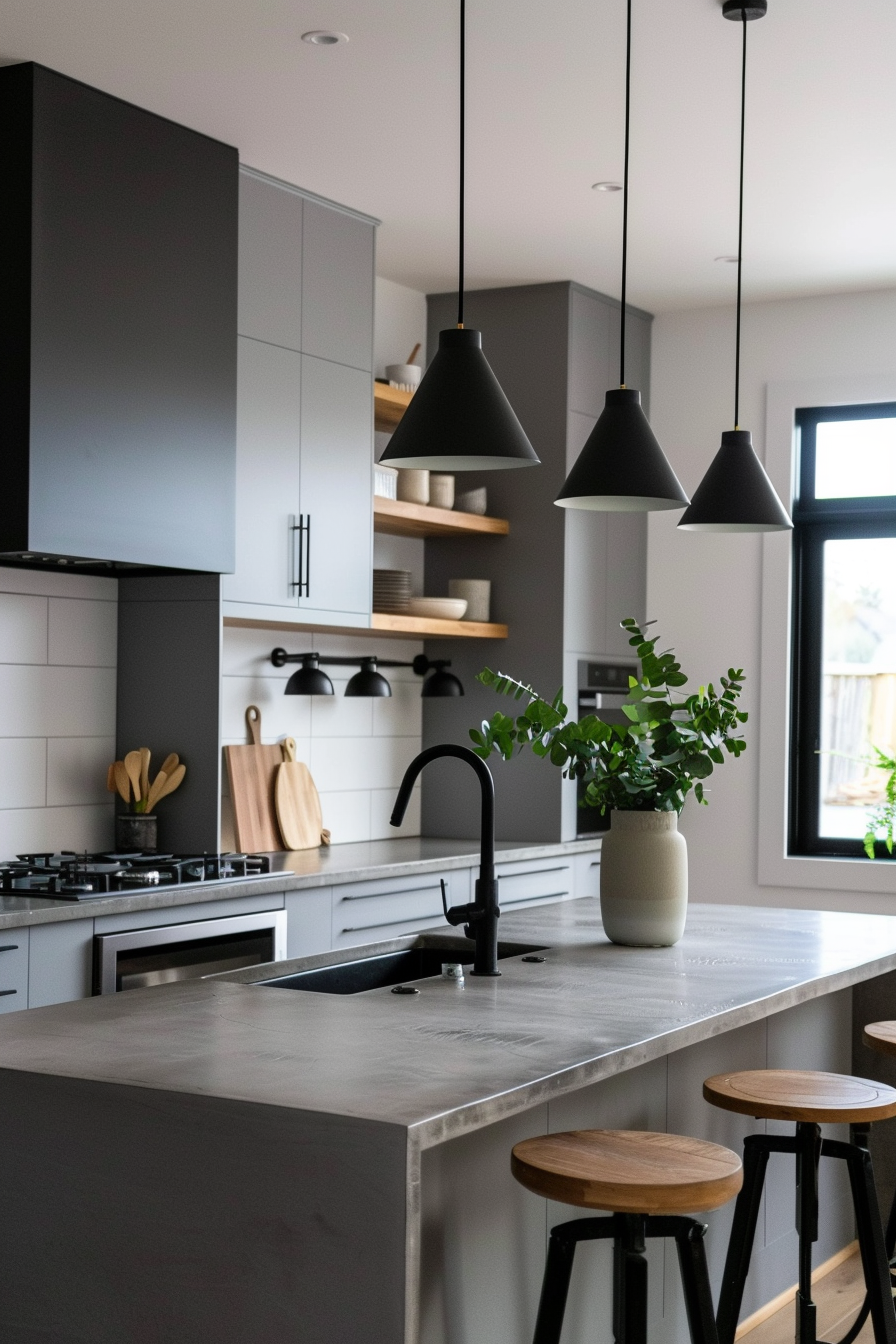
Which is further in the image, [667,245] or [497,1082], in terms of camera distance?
[667,245]

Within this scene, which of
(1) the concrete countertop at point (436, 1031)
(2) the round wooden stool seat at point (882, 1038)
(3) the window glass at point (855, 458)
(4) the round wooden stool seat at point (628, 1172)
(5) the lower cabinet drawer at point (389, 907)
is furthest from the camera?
(3) the window glass at point (855, 458)

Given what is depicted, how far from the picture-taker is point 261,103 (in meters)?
4.08

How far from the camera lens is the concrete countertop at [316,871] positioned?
140 inches

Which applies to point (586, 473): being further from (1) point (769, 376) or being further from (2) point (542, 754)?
(1) point (769, 376)

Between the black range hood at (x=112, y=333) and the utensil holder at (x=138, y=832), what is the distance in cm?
72

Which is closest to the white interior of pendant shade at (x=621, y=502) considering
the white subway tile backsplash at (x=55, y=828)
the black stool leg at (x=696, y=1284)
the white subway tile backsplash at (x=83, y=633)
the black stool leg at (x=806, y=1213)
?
the black stool leg at (x=806, y=1213)

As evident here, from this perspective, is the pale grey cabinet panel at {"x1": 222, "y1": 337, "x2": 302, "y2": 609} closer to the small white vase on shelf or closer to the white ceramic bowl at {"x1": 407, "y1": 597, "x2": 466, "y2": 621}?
the white ceramic bowl at {"x1": 407, "y1": 597, "x2": 466, "y2": 621}

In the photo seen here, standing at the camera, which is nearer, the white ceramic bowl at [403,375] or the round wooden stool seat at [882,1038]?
the round wooden stool seat at [882,1038]

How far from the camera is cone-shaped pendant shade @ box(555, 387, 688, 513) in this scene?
2963mm

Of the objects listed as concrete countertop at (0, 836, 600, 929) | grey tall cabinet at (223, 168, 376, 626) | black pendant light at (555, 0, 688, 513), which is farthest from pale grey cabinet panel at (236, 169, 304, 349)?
black pendant light at (555, 0, 688, 513)

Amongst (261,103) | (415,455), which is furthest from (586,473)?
(261,103)

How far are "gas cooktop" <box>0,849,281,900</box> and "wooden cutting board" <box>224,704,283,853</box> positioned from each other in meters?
0.54

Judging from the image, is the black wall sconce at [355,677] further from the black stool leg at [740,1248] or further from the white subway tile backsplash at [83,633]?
the black stool leg at [740,1248]

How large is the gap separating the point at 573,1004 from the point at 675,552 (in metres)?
3.92
